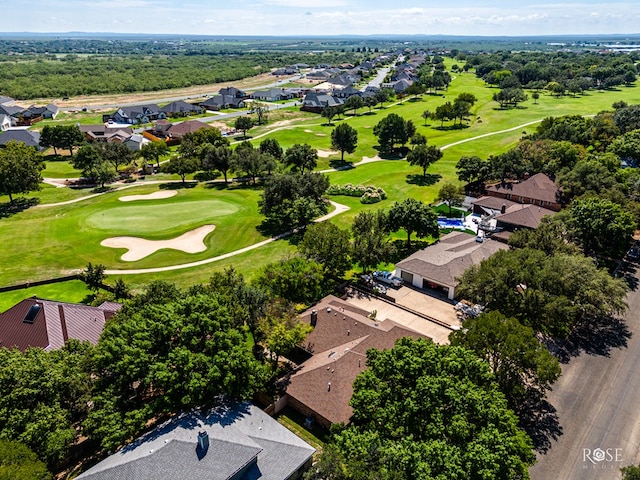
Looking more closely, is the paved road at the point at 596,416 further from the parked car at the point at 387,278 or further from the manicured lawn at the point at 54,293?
the manicured lawn at the point at 54,293

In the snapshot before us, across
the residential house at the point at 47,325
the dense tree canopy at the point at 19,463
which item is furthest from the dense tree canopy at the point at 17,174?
the dense tree canopy at the point at 19,463

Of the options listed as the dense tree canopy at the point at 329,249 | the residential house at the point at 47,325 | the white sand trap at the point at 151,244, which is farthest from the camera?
the white sand trap at the point at 151,244

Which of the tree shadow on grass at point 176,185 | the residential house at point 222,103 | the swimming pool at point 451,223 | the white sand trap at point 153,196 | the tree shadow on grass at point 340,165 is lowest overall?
the swimming pool at point 451,223

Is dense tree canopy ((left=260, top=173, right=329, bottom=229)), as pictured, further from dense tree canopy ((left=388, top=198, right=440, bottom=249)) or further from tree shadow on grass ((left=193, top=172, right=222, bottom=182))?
tree shadow on grass ((left=193, top=172, right=222, bottom=182))

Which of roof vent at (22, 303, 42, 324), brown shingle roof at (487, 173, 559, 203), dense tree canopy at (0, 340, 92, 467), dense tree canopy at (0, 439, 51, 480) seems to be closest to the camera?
dense tree canopy at (0, 439, 51, 480)

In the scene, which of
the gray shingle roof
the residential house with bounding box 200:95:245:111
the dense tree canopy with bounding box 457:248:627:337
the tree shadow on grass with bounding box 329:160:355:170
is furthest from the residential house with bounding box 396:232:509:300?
the residential house with bounding box 200:95:245:111

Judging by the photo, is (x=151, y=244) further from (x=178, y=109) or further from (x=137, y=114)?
(x=178, y=109)

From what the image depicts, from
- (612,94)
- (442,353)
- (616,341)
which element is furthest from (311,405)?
(612,94)
